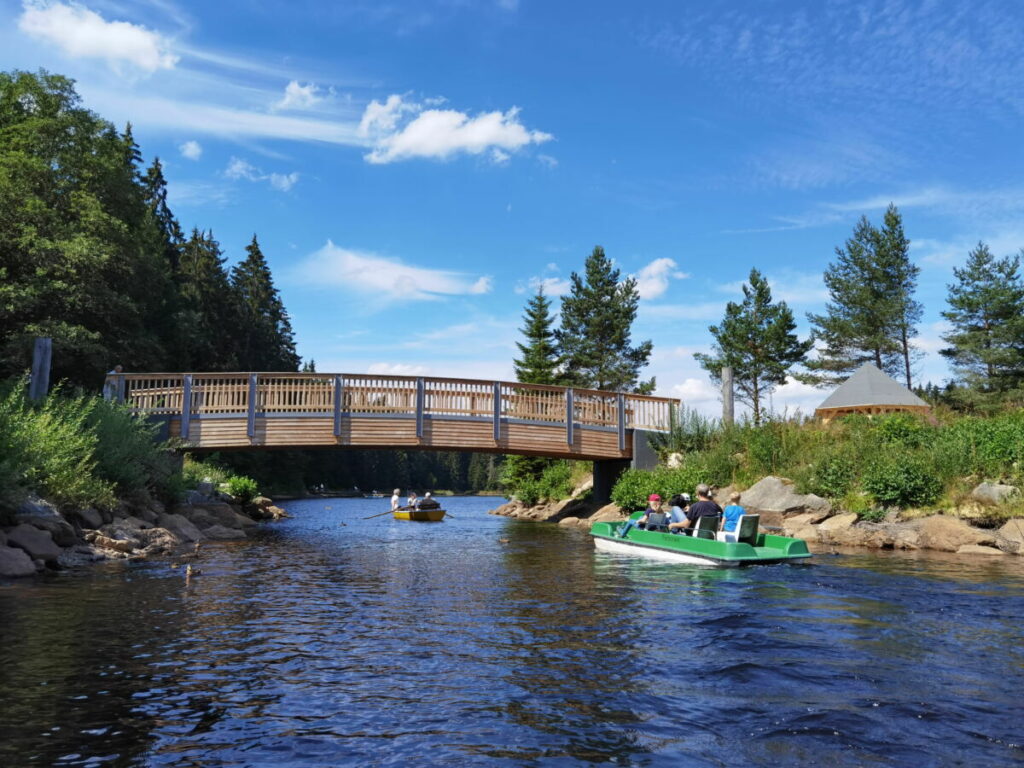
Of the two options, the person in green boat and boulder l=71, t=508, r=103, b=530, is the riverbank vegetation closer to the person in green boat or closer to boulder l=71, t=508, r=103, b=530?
the person in green boat

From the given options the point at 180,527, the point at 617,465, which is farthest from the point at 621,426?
the point at 180,527

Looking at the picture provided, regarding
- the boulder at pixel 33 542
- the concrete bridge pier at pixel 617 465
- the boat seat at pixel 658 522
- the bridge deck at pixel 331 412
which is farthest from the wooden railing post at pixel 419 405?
the boulder at pixel 33 542

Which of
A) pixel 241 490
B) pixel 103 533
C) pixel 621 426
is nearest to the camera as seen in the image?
pixel 103 533

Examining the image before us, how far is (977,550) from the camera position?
51.2 ft

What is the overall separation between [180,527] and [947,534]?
18.0 metres

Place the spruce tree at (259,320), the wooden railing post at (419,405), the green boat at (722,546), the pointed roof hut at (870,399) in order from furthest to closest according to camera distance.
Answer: the spruce tree at (259,320), the pointed roof hut at (870,399), the wooden railing post at (419,405), the green boat at (722,546)

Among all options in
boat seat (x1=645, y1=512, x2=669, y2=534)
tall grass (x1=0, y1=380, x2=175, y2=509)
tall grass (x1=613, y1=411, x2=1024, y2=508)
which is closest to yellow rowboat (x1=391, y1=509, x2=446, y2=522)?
tall grass (x1=613, y1=411, x2=1024, y2=508)

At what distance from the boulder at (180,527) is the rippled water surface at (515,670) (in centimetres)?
602

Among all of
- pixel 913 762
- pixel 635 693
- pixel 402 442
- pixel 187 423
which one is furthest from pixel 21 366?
pixel 913 762

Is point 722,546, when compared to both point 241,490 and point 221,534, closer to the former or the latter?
point 221,534

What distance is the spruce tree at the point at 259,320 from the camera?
65062 millimetres

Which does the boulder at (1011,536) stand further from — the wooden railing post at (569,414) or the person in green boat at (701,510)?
the wooden railing post at (569,414)

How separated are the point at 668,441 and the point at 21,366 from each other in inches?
990

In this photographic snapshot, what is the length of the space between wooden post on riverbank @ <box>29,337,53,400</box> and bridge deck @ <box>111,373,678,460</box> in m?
2.21
